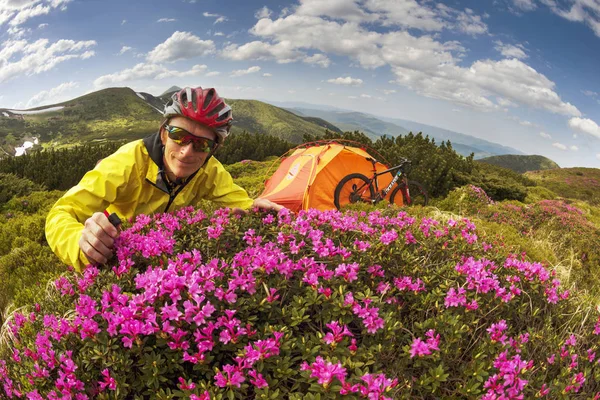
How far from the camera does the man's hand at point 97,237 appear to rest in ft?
8.14

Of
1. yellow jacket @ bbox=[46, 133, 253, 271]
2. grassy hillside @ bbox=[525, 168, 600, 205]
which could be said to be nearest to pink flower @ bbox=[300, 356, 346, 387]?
yellow jacket @ bbox=[46, 133, 253, 271]

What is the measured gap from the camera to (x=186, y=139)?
365 centimetres

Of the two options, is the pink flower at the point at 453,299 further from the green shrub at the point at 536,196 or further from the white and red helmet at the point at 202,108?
the green shrub at the point at 536,196

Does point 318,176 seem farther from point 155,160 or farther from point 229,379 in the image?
point 229,379

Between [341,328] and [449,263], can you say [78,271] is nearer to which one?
[341,328]

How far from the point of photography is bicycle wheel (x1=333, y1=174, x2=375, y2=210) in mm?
10094

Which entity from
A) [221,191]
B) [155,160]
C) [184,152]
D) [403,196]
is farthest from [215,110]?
[403,196]

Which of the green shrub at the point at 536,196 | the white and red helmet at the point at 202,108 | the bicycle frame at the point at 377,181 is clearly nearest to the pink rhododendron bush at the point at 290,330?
the white and red helmet at the point at 202,108

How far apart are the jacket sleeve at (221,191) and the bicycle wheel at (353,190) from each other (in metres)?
5.68

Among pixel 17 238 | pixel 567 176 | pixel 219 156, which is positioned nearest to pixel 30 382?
pixel 17 238

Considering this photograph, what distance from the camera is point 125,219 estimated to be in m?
3.98

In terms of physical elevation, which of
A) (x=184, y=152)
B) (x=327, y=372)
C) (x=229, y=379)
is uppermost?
(x=184, y=152)

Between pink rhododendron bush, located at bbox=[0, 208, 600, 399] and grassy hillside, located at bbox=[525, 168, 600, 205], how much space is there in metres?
41.6

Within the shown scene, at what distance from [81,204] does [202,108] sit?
1461 millimetres
